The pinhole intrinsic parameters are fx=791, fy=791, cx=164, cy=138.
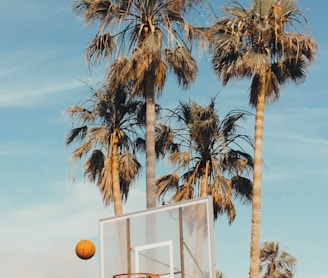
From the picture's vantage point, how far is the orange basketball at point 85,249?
21.4 m

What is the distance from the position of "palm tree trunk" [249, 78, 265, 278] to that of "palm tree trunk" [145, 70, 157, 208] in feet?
12.4

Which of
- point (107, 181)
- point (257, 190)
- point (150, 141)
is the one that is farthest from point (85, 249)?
point (107, 181)

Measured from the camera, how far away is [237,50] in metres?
27.8

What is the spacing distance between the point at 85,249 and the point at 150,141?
448 centimetres

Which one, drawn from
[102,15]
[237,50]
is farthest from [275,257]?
→ [102,15]

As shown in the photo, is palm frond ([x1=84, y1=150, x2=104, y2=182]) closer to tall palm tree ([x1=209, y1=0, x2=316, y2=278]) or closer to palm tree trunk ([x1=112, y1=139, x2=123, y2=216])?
palm tree trunk ([x1=112, y1=139, x2=123, y2=216])

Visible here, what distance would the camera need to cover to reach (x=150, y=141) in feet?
80.1

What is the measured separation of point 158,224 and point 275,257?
29.9 m

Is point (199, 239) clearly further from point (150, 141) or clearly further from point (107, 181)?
point (107, 181)

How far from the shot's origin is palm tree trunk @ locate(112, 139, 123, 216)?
30.1m

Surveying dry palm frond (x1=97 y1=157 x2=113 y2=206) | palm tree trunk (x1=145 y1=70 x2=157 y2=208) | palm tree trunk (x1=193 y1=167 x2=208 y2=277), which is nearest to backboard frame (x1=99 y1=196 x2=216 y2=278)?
palm tree trunk (x1=193 y1=167 x2=208 y2=277)

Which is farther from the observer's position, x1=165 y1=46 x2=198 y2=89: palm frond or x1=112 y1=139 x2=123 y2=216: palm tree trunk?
x1=112 y1=139 x2=123 y2=216: palm tree trunk

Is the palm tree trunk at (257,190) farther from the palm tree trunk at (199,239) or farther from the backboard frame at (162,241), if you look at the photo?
the palm tree trunk at (199,239)

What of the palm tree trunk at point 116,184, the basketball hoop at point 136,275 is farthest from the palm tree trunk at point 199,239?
the palm tree trunk at point 116,184
